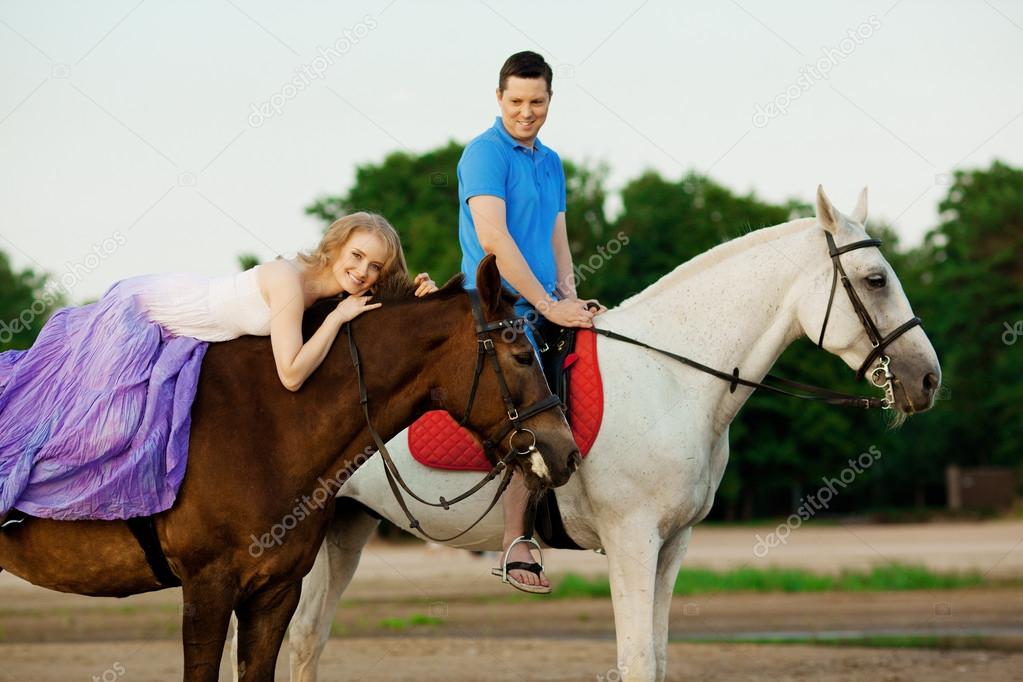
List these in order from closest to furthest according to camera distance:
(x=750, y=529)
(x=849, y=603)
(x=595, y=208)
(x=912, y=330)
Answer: (x=912, y=330)
(x=849, y=603)
(x=750, y=529)
(x=595, y=208)

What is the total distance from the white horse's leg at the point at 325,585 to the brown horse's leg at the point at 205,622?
2074 millimetres

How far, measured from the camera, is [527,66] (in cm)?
633

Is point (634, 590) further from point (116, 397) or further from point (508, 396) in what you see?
point (116, 397)

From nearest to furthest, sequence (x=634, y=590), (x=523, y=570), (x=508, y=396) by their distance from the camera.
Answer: (x=508, y=396) < (x=634, y=590) < (x=523, y=570)

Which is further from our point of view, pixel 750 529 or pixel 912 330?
pixel 750 529

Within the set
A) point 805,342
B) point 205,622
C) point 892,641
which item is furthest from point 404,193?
point 205,622

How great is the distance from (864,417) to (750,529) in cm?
725

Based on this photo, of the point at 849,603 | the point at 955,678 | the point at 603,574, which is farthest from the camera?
the point at 603,574

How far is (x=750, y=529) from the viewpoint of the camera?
3703 centimetres

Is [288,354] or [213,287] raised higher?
[213,287]

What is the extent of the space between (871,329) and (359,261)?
2.73 meters

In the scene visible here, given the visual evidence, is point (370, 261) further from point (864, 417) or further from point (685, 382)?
point (864, 417)

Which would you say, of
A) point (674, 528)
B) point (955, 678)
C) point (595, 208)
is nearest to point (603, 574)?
point (955, 678)

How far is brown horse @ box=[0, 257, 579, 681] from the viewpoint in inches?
187
